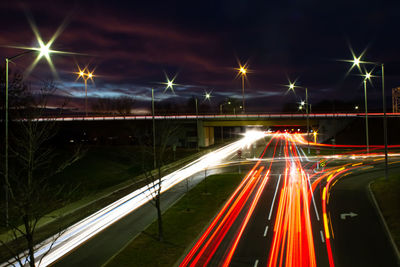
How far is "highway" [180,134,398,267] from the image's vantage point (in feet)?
40.0

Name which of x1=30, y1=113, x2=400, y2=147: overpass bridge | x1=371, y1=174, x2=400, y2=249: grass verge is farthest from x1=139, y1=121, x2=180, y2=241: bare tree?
x1=371, y1=174, x2=400, y2=249: grass verge

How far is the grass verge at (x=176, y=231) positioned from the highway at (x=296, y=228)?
2.04ft

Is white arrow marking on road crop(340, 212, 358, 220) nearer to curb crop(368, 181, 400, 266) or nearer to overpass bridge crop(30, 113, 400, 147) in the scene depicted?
curb crop(368, 181, 400, 266)

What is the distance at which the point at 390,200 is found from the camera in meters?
19.1

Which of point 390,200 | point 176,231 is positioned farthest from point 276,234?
point 390,200

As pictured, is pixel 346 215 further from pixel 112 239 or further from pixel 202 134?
pixel 202 134

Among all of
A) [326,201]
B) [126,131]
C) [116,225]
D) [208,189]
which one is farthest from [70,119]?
[326,201]

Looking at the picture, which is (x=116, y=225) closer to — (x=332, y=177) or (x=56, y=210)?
(x=56, y=210)

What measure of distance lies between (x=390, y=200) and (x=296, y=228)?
806 centimetres

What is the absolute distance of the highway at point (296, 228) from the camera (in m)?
12.2

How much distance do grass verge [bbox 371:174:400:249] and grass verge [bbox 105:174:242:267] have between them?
9267 mm

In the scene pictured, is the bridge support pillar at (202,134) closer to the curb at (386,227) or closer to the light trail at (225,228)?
the light trail at (225,228)

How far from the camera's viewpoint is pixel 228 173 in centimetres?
3195

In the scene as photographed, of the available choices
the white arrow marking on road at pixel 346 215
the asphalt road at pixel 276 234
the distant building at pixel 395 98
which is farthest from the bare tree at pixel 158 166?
the distant building at pixel 395 98
